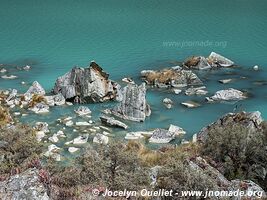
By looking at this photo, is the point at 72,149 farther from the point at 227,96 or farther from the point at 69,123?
the point at 227,96

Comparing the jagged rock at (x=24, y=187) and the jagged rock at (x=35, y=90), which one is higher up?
the jagged rock at (x=24, y=187)

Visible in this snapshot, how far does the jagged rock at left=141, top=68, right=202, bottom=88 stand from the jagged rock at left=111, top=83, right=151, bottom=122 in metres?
10.7

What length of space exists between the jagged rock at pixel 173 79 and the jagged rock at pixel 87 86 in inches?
276

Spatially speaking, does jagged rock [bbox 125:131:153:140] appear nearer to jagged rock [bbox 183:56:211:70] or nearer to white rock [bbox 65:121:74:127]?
white rock [bbox 65:121:74:127]

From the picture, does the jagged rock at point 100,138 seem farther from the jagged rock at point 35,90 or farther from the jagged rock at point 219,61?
the jagged rock at point 219,61

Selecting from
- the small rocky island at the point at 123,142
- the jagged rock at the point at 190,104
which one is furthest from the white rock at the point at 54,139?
the jagged rock at the point at 190,104

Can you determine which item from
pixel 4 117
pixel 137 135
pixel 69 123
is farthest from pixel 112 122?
pixel 4 117

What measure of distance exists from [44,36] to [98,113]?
48600 mm

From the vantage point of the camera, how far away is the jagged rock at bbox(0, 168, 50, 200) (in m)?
17.1

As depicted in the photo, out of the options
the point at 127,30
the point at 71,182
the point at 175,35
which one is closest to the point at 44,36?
the point at 127,30

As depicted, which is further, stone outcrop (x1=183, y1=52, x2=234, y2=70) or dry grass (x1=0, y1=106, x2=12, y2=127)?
stone outcrop (x1=183, y1=52, x2=234, y2=70)

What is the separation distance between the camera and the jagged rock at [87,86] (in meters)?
63.1

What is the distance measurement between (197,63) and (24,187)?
2433 inches

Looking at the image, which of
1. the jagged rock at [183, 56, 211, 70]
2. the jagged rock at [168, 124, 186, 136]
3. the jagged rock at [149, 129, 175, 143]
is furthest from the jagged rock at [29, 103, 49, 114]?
the jagged rock at [183, 56, 211, 70]
